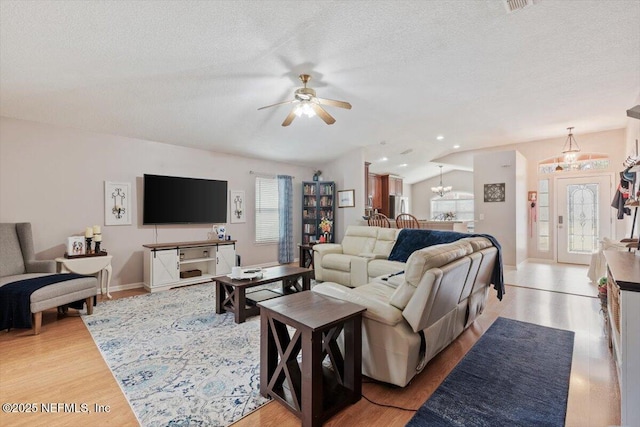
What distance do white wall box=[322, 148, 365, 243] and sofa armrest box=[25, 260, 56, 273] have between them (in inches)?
201

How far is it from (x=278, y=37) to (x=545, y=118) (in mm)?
4932

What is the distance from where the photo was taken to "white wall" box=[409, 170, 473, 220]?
10.8m

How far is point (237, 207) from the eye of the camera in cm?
618

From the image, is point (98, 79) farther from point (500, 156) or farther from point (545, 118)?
point (500, 156)

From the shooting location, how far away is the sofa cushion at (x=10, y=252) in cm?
350

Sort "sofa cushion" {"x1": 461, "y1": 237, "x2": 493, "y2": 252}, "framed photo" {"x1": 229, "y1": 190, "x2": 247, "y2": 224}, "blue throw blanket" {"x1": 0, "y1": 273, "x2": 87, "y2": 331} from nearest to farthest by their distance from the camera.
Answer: "sofa cushion" {"x1": 461, "y1": 237, "x2": 493, "y2": 252} < "blue throw blanket" {"x1": 0, "y1": 273, "x2": 87, "y2": 331} < "framed photo" {"x1": 229, "y1": 190, "x2": 247, "y2": 224}

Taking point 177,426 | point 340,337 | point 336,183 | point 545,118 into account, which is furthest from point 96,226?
point 545,118

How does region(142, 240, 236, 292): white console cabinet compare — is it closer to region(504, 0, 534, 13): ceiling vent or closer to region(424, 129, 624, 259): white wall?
region(504, 0, 534, 13): ceiling vent

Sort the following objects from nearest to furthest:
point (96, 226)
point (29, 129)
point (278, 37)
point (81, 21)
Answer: point (81, 21), point (278, 37), point (29, 129), point (96, 226)

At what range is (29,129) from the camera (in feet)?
13.1

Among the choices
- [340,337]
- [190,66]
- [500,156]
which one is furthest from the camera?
[500,156]

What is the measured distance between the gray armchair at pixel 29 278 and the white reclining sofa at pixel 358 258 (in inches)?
124

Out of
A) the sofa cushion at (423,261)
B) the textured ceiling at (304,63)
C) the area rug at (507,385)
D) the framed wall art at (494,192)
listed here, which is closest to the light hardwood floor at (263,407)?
the area rug at (507,385)

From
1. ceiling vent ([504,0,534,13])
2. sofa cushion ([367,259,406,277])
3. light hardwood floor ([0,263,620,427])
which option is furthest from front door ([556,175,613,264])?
ceiling vent ([504,0,534,13])
